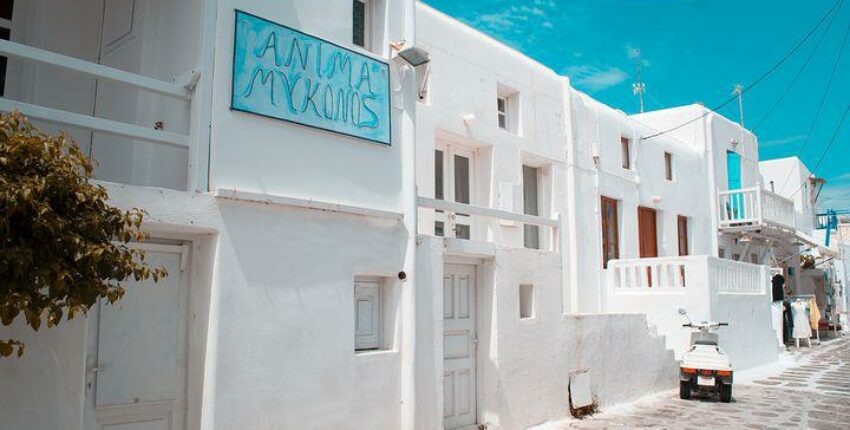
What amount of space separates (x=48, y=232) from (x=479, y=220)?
28.5ft

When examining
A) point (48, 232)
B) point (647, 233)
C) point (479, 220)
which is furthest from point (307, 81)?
point (647, 233)

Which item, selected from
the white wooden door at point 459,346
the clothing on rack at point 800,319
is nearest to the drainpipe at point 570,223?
the white wooden door at point 459,346

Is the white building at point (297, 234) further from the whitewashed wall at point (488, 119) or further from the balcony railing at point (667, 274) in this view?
the balcony railing at point (667, 274)

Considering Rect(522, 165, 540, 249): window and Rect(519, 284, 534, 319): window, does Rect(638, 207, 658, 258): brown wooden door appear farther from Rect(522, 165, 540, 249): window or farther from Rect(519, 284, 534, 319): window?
Rect(519, 284, 534, 319): window

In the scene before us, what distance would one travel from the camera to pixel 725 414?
1077cm

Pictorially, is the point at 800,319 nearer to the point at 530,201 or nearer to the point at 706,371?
the point at 706,371

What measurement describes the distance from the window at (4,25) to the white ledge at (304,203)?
3.58m

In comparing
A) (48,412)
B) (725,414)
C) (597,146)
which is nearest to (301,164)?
(48,412)

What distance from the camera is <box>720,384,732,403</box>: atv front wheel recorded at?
463 inches

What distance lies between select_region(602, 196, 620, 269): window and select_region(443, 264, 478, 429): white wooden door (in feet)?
23.6

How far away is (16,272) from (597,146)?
13113 mm

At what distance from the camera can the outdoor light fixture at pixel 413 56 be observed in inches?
309

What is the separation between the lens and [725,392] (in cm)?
1178

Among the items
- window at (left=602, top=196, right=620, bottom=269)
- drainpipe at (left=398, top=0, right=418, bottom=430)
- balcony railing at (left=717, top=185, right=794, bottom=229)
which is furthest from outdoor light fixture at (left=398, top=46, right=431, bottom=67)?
balcony railing at (left=717, top=185, right=794, bottom=229)
